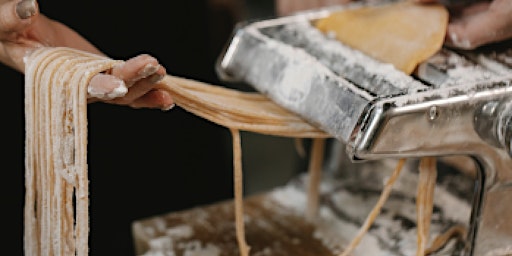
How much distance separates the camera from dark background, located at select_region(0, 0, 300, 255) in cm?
135

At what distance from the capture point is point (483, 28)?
40.4 inches

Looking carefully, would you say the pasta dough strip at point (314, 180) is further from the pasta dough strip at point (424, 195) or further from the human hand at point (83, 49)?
the human hand at point (83, 49)

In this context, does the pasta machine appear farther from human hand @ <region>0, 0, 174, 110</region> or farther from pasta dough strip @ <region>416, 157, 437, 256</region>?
human hand @ <region>0, 0, 174, 110</region>

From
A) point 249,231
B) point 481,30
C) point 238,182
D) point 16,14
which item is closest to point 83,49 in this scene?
point 16,14

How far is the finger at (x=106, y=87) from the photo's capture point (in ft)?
2.68

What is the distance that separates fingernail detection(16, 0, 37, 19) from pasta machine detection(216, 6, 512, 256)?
14.8 inches

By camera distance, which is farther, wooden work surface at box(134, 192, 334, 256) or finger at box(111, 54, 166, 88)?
wooden work surface at box(134, 192, 334, 256)

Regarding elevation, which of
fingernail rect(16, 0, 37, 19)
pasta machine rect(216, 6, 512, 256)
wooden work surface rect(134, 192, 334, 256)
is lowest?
wooden work surface rect(134, 192, 334, 256)

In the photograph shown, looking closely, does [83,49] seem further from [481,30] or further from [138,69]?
[481,30]

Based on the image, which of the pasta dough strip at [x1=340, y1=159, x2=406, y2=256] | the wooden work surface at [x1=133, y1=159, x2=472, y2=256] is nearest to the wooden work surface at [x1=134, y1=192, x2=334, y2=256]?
the wooden work surface at [x1=133, y1=159, x2=472, y2=256]

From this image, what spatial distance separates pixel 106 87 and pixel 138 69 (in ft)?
0.15

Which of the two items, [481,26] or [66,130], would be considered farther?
[481,26]

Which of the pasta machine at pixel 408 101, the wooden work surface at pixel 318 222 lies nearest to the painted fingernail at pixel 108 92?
the pasta machine at pixel 408 101

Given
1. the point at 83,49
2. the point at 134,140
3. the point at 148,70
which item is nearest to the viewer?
the point at 148,70
